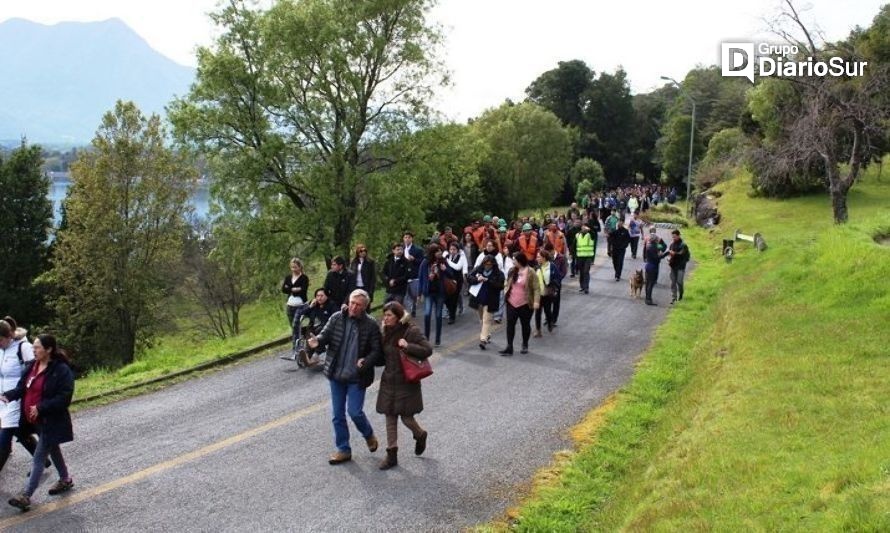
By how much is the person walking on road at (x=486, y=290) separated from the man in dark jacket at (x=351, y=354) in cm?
575

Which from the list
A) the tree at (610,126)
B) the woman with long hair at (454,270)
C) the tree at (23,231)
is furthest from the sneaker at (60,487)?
the tree at (610,126)

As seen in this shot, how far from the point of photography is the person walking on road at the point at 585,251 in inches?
749

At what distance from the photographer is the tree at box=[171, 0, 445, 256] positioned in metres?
22.3

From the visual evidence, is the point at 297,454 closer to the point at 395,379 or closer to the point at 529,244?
the point at 395,379

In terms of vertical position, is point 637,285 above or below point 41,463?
below

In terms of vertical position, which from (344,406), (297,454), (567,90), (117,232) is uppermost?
(567,90)

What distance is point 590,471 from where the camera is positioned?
7.77 m

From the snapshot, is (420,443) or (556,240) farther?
(556,240)

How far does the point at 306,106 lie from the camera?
23250 mm

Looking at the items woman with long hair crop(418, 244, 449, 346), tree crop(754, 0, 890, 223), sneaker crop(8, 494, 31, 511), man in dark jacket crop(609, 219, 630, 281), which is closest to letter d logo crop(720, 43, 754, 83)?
tree crop(754, 0, 890, 223)

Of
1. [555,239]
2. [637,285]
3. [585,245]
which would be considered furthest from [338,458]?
[637,285]

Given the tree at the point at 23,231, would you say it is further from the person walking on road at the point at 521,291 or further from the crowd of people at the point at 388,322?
the person walking on road at the point at 521,291

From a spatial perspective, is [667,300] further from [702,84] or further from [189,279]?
[702,84]

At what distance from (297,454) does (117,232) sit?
28.2m
